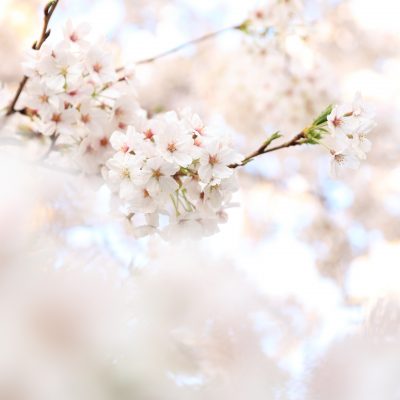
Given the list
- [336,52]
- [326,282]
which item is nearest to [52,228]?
[326,282]

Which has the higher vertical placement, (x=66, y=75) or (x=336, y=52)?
(x=336, y=52)

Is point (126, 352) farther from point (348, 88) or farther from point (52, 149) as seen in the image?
point (348, 88)

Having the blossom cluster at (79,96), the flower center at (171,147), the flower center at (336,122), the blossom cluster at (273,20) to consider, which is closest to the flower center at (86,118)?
the blossom cluster at (79,96)

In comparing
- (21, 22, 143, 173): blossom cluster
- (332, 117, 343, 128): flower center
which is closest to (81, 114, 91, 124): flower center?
(21, 22, 143, 173): blossom cluster

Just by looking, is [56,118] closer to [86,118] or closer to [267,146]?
[86,118]

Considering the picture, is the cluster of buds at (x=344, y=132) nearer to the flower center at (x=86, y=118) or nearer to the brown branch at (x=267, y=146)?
the brown branch at (x=267, y=146)

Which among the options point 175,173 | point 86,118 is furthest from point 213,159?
point 86,118

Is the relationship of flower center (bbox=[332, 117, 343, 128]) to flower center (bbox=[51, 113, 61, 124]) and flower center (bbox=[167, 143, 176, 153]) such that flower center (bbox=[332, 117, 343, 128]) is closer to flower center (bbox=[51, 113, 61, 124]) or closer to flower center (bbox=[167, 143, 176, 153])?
flower center (bbox=[167, 143, 176, 153])
